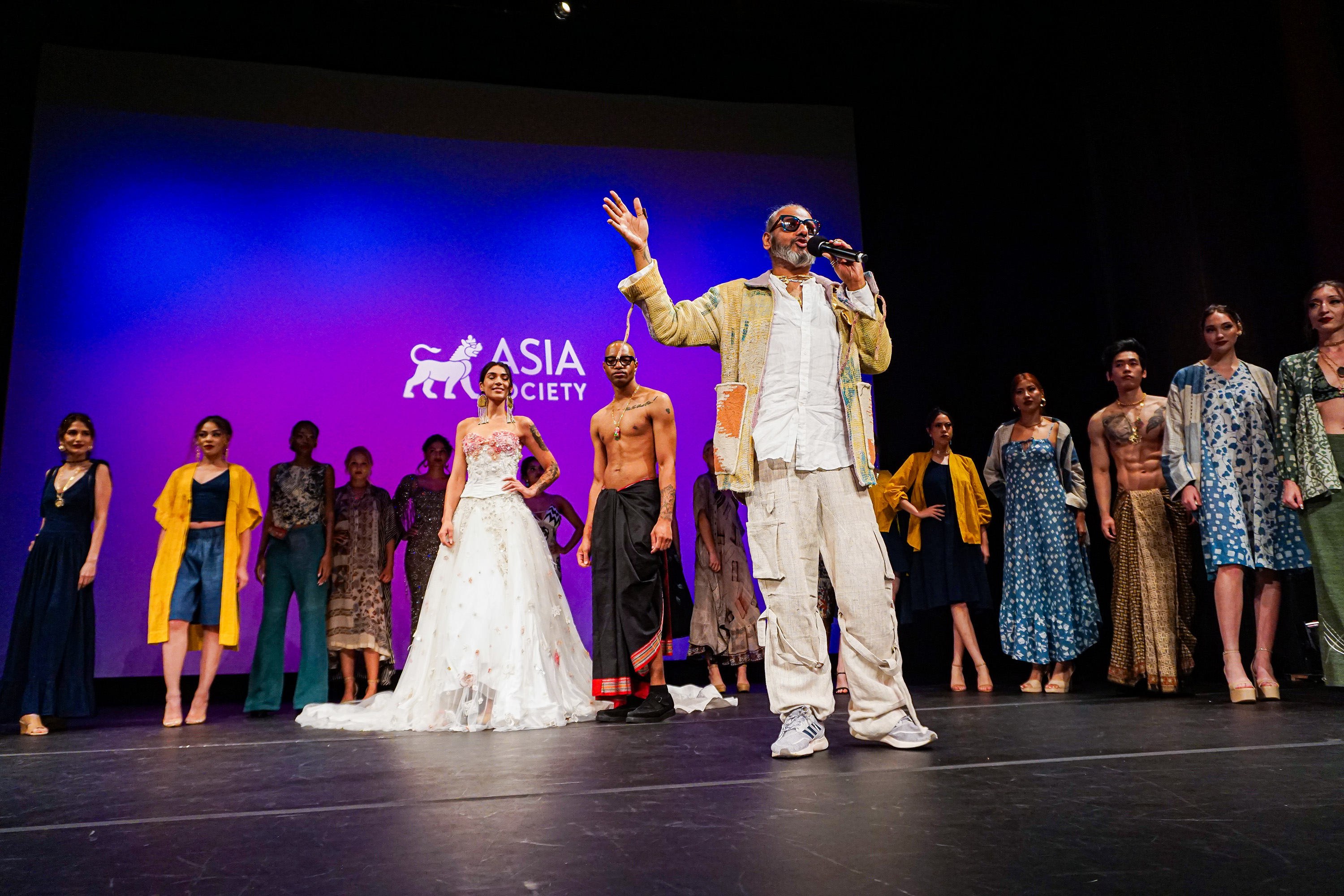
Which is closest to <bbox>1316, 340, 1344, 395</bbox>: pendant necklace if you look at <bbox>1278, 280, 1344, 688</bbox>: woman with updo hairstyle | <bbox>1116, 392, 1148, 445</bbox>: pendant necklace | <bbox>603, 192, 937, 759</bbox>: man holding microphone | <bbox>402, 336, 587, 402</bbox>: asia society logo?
<bbox>1278, 280, 1344, 688</bbox>: woman with updo hairstyle

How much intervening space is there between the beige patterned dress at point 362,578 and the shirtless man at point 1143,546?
158 inches

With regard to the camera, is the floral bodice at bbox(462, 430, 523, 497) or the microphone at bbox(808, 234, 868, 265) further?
the floral bodice at bbox(462, 430, 523, 497)

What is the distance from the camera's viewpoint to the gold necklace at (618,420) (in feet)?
14.3

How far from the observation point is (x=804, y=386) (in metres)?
2.87

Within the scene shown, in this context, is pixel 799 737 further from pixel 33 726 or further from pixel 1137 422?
pixel 33 726

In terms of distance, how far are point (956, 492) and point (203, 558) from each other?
4.15 metres

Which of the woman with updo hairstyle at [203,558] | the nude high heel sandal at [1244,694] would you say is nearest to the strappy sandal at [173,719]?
the woman with updo hairstyle at [203,558]

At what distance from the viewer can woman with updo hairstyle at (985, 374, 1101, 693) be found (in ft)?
15.9

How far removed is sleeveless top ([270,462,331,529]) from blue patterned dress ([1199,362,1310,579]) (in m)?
4.50

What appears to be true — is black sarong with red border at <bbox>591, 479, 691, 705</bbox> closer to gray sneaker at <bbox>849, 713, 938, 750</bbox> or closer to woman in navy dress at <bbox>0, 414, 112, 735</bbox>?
gray sneaker at <bbox>849, 713, 938, 750</bbox>

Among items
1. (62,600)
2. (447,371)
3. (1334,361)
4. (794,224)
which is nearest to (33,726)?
(62,600)

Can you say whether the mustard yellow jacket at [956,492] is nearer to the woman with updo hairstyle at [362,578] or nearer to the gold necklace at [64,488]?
the woman with updo hairstyle at [362,578]

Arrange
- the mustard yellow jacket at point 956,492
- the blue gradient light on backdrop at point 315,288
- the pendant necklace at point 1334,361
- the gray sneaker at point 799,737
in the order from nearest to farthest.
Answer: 1. the gray sneaker at point 799,737
2. the pendant necklace at point 1334,361
3. the mustard yellow jacket at point 956,492
4. the blue gradient light on backdrop at point 315,288

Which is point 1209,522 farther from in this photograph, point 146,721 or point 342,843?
point 146,721
